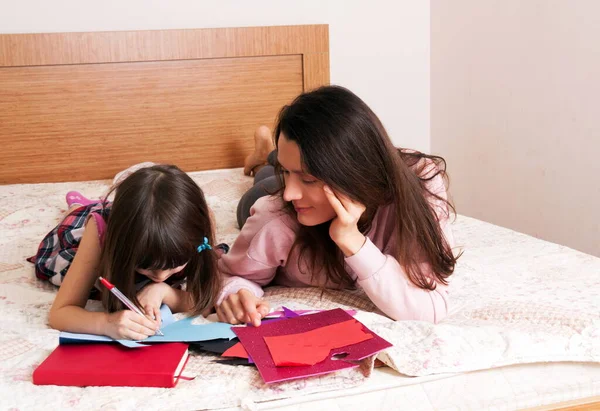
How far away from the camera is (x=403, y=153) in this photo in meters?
1.37

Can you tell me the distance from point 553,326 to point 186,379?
585 mm

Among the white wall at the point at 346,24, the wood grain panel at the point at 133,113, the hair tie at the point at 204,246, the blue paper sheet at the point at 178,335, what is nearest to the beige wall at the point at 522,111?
the white wall at the point at 346,24

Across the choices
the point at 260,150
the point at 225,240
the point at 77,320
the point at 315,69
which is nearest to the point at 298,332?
the point at 77,320

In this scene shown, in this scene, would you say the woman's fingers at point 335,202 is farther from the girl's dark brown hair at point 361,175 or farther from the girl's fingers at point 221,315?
the girl's fingers at point 221,315

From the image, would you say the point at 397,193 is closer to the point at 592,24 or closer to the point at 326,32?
the point at 592,24

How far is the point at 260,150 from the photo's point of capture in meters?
2.35

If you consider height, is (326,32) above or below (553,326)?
above

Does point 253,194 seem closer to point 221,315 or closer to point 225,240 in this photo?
point 225,240

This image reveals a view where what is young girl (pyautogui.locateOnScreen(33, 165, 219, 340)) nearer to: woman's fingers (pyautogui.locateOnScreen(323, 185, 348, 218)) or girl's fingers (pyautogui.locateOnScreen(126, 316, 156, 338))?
girl's fingers (pyautogui.locateOnScreen(126, 316, 156, 338))

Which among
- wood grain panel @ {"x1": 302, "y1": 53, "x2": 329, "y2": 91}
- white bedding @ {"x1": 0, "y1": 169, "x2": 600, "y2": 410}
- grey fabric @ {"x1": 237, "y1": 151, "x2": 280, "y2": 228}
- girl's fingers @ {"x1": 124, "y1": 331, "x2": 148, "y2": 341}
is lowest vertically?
white bedding @ {"x1": 0, "y1": 169, "x2": 600, "y2": 410}

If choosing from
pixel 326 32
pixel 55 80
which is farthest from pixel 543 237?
pixel 55 80

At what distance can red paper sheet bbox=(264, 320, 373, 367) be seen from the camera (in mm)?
974

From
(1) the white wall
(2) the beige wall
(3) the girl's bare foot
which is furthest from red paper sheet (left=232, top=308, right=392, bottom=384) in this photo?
(1) the white wall

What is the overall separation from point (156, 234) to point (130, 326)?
19cm
